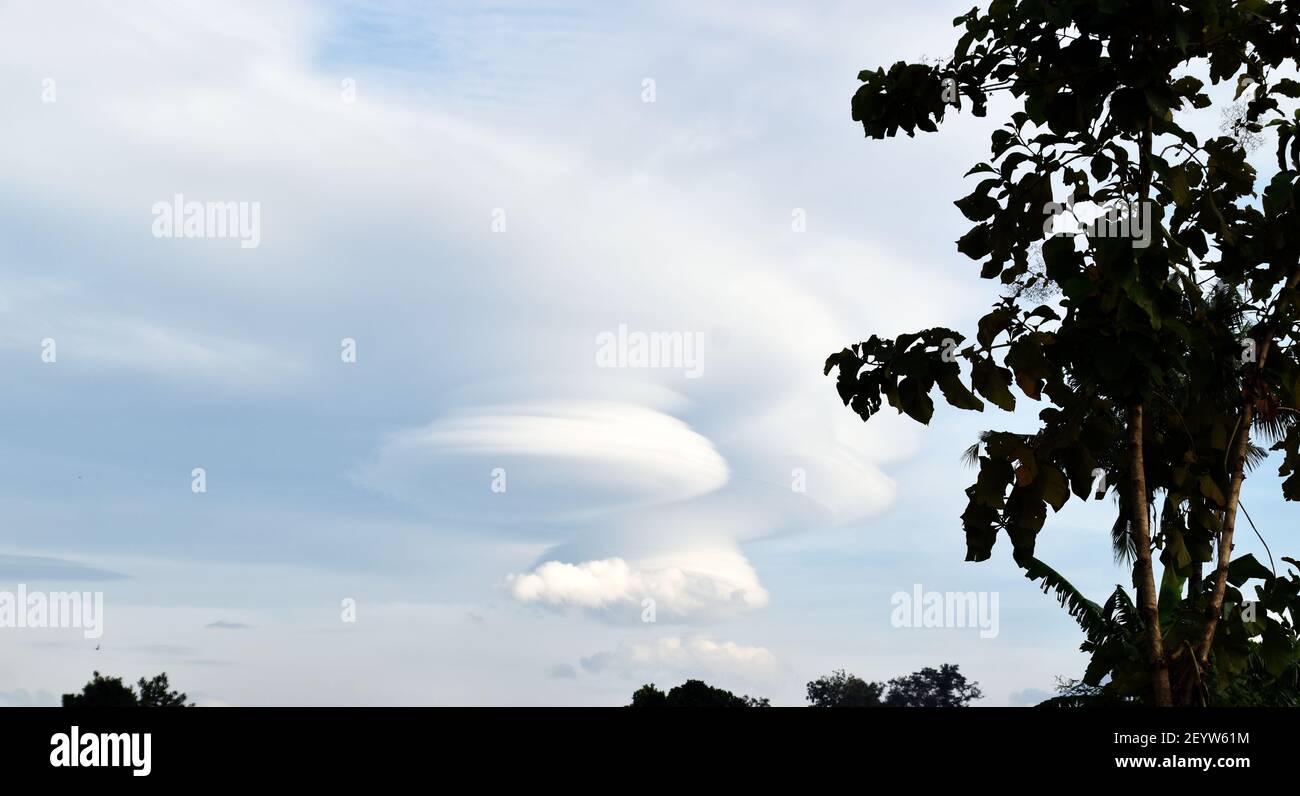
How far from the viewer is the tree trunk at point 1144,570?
7.48m

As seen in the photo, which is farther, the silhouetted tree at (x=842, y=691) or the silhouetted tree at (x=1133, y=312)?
the silhouetted tree at (x=842, y=691)

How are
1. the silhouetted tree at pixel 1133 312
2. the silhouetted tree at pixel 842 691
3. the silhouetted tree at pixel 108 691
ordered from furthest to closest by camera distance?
the silhouetted tree at pixel 842 691 → the silhouetted tree at pixel 108 691 → the silhouetted tree at pixel 1133 312

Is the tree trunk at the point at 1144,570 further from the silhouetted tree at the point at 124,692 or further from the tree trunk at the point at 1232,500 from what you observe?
the silhouetted tree at the point at 124,692

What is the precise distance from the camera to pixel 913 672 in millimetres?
58688

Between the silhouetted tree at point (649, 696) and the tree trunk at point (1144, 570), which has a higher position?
the tree trunk at point (1144, 570)

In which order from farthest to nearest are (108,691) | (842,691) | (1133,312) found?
(842,691) → (108,691) → (1133,312)

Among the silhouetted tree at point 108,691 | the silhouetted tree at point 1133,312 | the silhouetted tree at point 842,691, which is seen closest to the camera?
the silhouetted tree at point 1133,312

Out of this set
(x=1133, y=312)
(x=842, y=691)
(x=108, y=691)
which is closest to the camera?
(x=1133, y=312)

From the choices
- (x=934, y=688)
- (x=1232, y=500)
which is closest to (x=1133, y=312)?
(x=1232, y=500)

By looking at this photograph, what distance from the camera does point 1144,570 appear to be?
7699mm

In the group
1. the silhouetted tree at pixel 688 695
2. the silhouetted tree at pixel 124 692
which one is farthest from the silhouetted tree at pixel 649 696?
the silhouetted tree at pixel 124 692

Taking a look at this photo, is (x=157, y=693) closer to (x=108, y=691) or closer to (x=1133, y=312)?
(x=108, y=691)

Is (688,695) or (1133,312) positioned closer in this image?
(1133,312)
